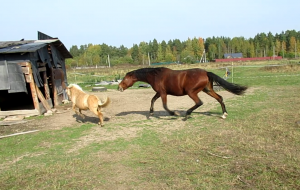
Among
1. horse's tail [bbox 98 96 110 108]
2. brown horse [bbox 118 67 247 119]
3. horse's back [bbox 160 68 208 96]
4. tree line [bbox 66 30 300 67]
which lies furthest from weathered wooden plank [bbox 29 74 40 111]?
tree line [bbox 66 30 300 67]

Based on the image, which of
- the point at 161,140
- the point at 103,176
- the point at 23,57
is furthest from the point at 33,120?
the point at 103,176

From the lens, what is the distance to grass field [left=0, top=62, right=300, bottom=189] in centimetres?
392

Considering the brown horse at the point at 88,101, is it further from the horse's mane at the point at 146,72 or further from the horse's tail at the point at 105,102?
the horse's mane at the point at 146,72

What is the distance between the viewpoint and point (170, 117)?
8.60 metres

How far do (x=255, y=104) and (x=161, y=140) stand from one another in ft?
17.8

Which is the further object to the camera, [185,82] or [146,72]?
[146,72]

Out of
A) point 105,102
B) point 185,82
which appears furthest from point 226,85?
point 105,102

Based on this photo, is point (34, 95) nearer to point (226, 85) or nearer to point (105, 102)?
point (105, 102)

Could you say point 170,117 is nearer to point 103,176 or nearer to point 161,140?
point 161,140

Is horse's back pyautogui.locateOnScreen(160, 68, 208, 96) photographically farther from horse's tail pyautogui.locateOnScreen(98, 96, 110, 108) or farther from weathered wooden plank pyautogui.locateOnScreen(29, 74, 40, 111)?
weathered wooden plank pyautogui.locateOnScreen(29, 74, 40, 111)

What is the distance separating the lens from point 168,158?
190 inches

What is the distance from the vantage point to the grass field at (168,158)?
12.9 ft

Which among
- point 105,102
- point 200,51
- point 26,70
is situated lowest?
point 105,102

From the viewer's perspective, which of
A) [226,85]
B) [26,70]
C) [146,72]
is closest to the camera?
[226,85]
